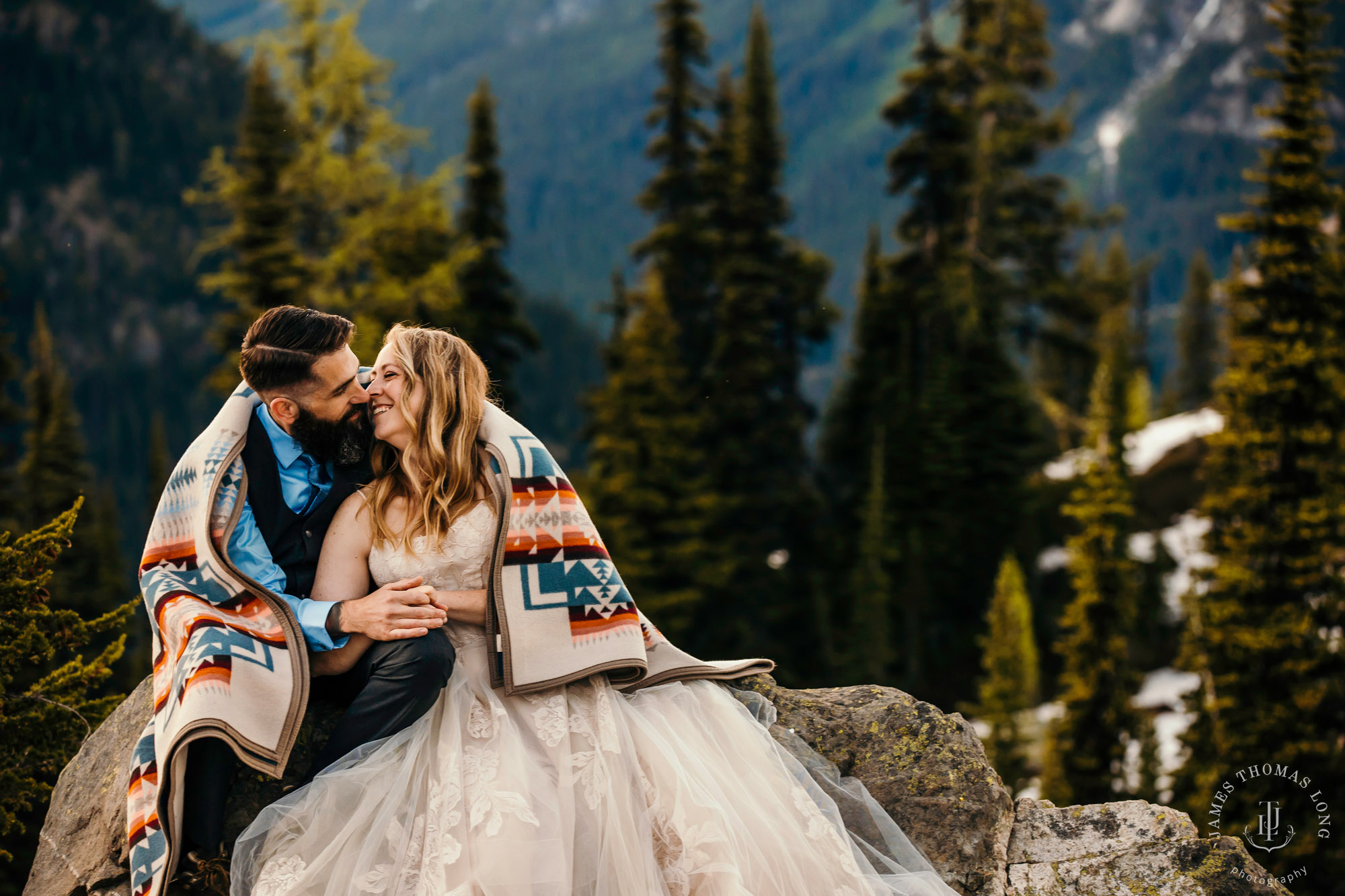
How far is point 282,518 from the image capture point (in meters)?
4.57

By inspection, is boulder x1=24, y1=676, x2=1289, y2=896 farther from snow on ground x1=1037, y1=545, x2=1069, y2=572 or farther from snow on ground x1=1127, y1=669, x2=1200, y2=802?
snow on ground x1=1037, y1=545, x2=1069, y2=572

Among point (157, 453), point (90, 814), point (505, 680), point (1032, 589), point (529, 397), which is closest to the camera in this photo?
point (505, 680)

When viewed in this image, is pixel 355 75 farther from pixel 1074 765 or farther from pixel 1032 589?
pixel 1032 589

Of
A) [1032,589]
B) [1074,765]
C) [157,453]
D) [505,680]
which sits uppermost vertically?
[157,453]

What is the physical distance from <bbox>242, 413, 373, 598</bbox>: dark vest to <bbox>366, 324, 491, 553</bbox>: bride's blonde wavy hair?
0.28 meters

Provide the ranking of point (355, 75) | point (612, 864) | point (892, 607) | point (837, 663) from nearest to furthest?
1. point (612, 864)
2. point (355, 75)
3. point (837, 663)
4. point (892, 607)

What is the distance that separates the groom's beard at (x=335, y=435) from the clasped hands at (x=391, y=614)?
79 cm

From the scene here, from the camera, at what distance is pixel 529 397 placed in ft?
407

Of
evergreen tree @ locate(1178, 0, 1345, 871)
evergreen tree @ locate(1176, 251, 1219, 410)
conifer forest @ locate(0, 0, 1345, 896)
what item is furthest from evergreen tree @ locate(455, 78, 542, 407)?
evergreen tree @ locate(1176, 251, 1219, 410)

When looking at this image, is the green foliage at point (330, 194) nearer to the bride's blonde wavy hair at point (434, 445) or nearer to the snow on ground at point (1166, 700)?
the bride's blonde wavy hair at point (434, 445)

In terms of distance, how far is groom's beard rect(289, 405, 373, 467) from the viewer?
4699 millimetres

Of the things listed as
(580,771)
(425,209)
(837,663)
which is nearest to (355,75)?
(425,209)

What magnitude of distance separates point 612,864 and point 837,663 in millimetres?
31144

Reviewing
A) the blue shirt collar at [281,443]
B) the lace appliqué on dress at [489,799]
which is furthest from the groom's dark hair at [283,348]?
the lace appliqué on dress at [489,799]
